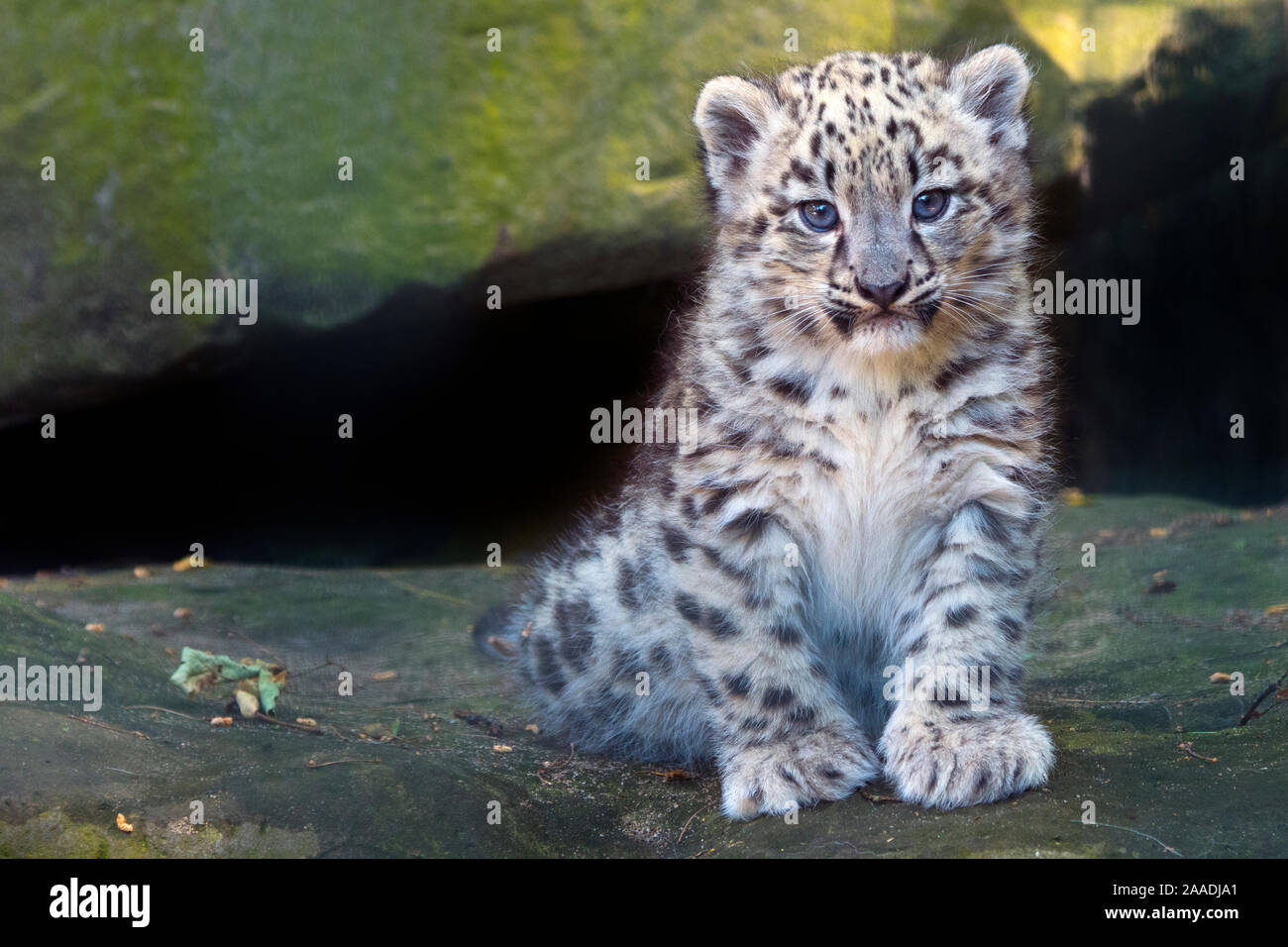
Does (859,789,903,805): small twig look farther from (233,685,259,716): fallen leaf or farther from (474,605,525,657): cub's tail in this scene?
(233,685,259,716): fallen leaf

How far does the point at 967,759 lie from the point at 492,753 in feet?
7.26

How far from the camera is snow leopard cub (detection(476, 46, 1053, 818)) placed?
15.8ft

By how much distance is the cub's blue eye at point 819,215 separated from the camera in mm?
4914

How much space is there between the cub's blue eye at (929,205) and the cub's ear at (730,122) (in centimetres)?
77

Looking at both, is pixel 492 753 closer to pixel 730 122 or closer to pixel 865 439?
pixel 865 439

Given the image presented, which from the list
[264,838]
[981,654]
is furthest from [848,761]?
[264,838]

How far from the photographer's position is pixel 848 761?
16.3 feet

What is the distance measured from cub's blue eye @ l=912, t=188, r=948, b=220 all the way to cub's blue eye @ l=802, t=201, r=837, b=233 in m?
0.30

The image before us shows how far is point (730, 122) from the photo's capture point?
544 cm

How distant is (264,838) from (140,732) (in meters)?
1.18

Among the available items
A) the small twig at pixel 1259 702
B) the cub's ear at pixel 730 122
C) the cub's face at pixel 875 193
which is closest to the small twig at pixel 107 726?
the cub's face at pixel 875 193

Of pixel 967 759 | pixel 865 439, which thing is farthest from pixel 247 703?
pixel 967 759

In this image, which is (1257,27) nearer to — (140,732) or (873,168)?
(873,168)

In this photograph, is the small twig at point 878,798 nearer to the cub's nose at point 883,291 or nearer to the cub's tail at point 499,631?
the cub's nose at point 883,291
